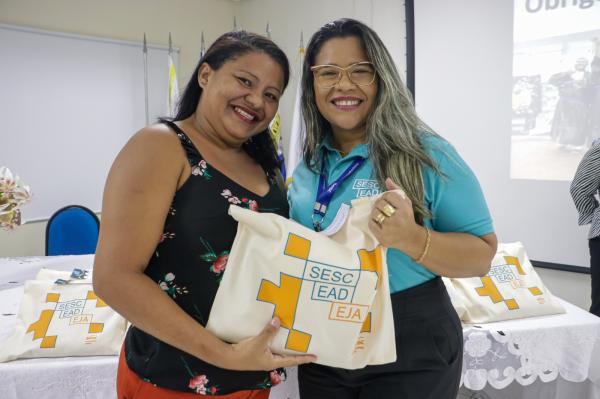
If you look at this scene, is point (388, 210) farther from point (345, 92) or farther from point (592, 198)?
point (592, 198)

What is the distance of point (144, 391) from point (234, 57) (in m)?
0.77

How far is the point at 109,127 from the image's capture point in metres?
4.30

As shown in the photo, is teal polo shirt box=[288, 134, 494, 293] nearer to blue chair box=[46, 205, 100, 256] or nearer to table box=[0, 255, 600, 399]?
table box=[0, 255, 600, 399]

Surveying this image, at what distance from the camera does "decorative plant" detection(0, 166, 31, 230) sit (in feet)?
5.54

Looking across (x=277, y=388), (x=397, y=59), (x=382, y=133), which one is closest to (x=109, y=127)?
(x=397, y=59)

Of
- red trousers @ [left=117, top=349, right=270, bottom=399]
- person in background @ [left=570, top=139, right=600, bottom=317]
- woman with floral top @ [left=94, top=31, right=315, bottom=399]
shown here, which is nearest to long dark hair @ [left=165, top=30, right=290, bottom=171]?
woman with floral top @ [left=94, top=31, right=315, bottom=399]

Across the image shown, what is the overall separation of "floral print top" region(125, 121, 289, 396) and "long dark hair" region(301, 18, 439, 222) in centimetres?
35

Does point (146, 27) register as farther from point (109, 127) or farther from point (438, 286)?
point (438, 286)

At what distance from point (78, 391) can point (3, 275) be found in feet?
3.72

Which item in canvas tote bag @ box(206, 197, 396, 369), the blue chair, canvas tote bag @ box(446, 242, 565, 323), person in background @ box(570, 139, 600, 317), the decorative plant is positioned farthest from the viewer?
the blue chair

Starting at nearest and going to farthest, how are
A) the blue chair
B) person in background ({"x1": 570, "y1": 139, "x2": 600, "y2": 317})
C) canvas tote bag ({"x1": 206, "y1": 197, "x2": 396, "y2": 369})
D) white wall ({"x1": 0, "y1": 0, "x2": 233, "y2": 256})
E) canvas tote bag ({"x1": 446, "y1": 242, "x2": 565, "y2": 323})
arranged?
canvas tote bag ({"x1": 206, "y1": 197, "x2": 396, "y2": 369})
canvas tote bag ({"x1": 446, "y1": 242, "x2": 565, "y2": 323})
person in background ({"x1": 570, "y1": 139, "x2": 600, "y2": 317})
the blue chair
white wall ({"x1": 0, "y1": 0, "x2": 233, "y2": 256})

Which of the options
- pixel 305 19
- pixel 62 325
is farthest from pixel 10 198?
pixel 305 19

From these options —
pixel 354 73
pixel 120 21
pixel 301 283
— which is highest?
pixel 120 21

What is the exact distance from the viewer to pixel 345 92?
1192mm
